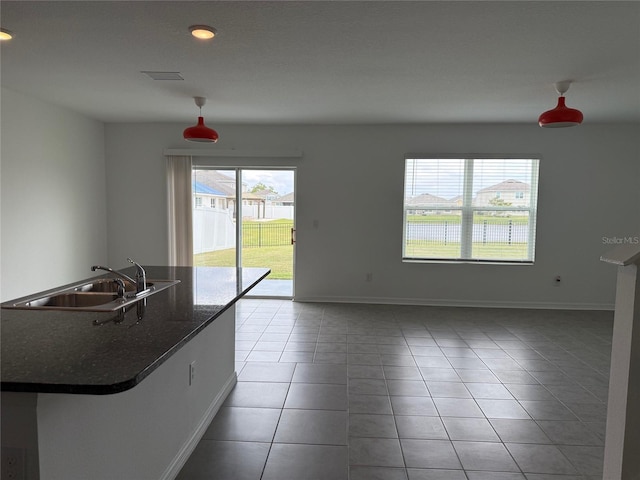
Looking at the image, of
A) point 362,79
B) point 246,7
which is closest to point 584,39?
point 362,79

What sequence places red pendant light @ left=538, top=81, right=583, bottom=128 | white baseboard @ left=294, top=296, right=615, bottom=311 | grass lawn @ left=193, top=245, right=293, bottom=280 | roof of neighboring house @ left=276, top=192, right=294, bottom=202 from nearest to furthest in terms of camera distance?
1. red pendant light @ left=538, top=81, right=583, bottom=128
2. white baseboard @ left=294, top=296, right=615, bottom=311
3. roof of neighboring house @ left=276, top=192, right=294, bottom=202
4. grass lawn @ left=193, top=245, right=293, bottom=280

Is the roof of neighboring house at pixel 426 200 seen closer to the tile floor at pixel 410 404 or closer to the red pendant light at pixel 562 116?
the tile floor at pixel 410 404

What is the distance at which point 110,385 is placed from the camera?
1.03m

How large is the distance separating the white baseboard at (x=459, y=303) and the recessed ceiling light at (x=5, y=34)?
4.26 m

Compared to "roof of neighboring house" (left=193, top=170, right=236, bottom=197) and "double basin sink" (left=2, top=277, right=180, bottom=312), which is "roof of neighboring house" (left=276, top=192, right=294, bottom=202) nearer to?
"roof of neighboring house" (left=193, top=170, right=236, bottom=197)

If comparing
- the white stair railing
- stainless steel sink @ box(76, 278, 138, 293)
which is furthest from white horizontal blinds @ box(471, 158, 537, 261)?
stainless steel sink @ box(76, 278, 138, 293)

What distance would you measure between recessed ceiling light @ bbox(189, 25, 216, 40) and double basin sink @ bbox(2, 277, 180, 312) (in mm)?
1684

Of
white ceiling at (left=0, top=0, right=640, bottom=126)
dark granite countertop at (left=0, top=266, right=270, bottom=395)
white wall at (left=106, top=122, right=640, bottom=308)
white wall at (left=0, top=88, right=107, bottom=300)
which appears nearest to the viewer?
dark granite countertop at (left=0, top=266, right=270, bottom=395)

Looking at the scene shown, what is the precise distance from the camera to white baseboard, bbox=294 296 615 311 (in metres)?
5.52

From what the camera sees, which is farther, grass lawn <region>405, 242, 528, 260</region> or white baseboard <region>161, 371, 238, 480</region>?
grass lawn <region>405, 242, 528, 260</region>

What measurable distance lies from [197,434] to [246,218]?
395 cm

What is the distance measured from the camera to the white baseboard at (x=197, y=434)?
1.93 m

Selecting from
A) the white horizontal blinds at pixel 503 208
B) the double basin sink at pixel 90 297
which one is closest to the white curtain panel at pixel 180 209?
the double basin sink at pixel 90 297

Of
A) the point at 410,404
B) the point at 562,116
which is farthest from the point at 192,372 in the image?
the point at 562,116
